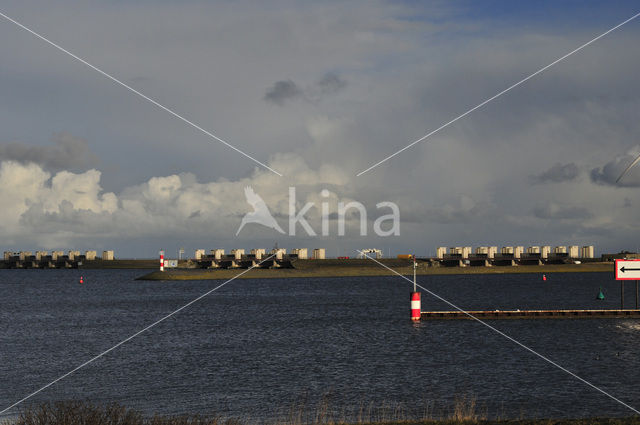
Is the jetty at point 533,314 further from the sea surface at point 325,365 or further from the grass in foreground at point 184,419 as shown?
the grass in foreground at point 184,419

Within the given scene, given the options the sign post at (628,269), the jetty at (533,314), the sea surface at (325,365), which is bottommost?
the sea surface at (325,365)

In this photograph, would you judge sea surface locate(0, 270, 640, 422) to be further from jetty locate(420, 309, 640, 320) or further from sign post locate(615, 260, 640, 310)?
sign post locate(615, 260, 640, 310)

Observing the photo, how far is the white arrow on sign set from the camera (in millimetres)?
67750

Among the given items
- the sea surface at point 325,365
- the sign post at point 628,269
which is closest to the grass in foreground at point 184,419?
the sea surface at point 325,365

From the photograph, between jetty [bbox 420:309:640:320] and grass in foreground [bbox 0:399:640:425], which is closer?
grass in foreground [bbox 0:399:640:425]

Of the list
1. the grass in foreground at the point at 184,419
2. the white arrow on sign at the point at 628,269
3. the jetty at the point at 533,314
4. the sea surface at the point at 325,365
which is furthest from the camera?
the jetty at the point at 533,314

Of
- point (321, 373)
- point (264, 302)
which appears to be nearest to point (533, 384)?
point (321, 373)

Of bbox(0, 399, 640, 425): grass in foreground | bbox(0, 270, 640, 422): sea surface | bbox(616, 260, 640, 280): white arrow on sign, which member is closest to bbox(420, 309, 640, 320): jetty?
bbox(0, 270, 640, 422): sea surface

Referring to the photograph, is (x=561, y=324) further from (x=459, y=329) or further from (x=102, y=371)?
(x=102, y=371)

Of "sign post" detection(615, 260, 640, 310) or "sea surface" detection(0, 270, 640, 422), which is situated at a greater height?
"sign post" detection(615, 260, 640, 310)

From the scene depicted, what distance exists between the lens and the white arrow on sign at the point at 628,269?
6775cm

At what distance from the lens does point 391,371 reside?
151ft

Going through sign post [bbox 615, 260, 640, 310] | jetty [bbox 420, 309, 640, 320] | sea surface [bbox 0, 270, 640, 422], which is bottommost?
sea surface [bbox 0, 270, 640, 422]

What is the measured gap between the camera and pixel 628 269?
6806cm
